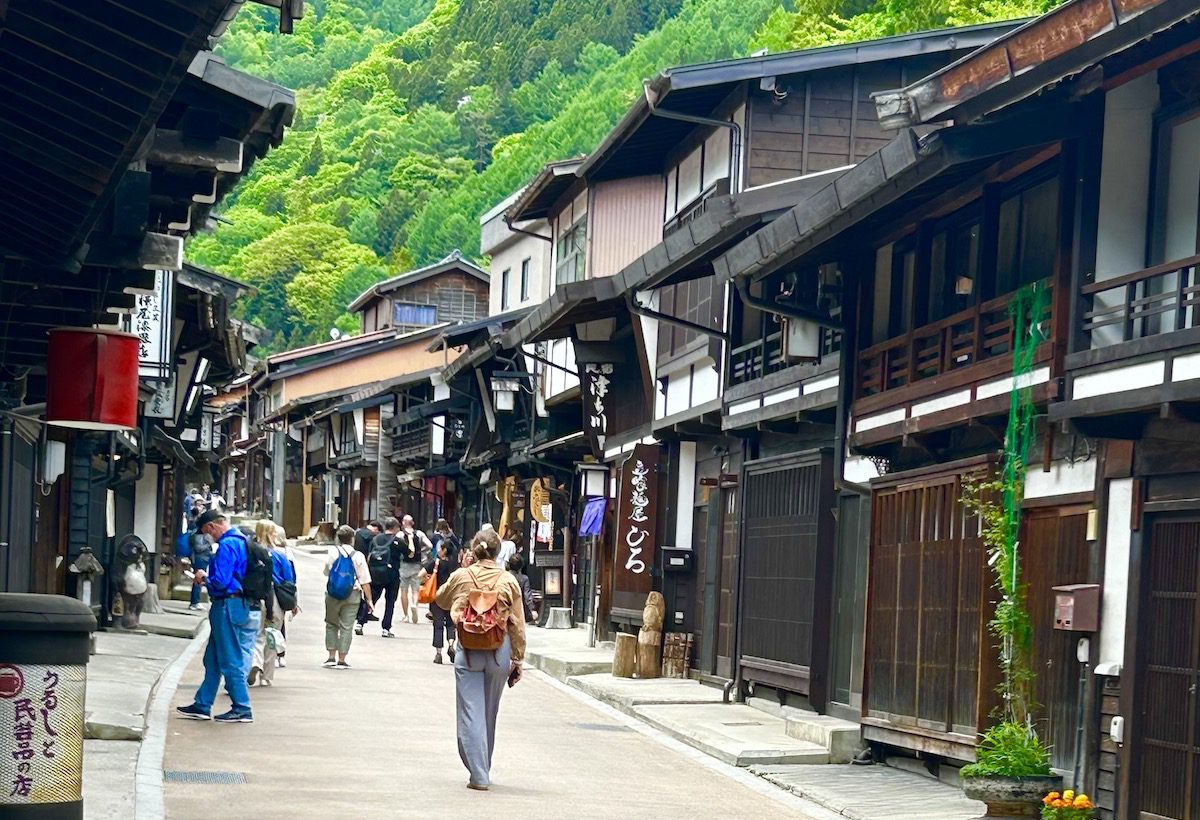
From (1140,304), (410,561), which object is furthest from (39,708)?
(410,561)

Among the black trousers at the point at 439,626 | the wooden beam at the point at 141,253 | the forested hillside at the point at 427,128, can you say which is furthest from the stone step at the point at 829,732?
the forested hillside at the point at 427,128

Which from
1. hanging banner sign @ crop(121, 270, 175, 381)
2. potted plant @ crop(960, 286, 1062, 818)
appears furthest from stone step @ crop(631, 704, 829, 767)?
hanging banner sign @ crop(121, 270, 175, 381)

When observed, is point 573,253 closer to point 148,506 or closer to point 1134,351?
point 148,506

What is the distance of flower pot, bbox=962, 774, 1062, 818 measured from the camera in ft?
41.7

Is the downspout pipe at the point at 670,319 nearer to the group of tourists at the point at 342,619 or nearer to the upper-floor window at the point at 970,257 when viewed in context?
the upper-floor window at the point at 970,257

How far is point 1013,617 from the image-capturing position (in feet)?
45.4

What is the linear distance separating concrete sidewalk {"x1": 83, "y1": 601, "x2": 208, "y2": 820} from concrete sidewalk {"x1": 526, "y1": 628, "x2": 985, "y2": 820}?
5312 millimetres

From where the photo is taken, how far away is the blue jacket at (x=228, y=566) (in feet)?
53.6

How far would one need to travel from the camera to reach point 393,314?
2815 inches

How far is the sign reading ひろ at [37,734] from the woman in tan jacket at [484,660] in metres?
4.43

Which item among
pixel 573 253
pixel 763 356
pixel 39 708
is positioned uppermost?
pixel 573 253

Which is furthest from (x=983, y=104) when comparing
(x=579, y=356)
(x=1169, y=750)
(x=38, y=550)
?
(x=579, y=356)

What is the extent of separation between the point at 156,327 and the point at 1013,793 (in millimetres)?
15625

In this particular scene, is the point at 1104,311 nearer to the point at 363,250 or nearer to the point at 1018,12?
the point at 1018,12
